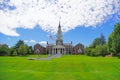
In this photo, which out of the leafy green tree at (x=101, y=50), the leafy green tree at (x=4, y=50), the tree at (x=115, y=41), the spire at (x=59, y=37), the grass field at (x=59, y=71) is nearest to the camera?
the grass field at (x=59, y=71)

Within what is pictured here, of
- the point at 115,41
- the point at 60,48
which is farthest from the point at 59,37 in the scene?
the point at 115,41

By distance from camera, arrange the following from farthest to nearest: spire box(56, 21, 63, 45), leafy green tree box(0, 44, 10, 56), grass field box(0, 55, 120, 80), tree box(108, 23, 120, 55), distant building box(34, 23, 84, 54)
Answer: spire box(56, 21, 63, 45) → distant building box(34, 23, 84, 54) → leafy green tree box(0, 44, 10, 56) → tree box(108, 23, 120, 55) → grass field box(0, 55, 120, 80)

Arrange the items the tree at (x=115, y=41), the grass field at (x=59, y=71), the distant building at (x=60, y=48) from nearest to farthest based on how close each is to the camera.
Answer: the grass field at (x=59, y=71)
the tree at (x=115, y=41)
the distant building at (x=60, y=48)

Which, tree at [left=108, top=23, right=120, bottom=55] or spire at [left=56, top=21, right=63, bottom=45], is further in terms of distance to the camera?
spire at [left=56, top=21, right=63, bottom=45]

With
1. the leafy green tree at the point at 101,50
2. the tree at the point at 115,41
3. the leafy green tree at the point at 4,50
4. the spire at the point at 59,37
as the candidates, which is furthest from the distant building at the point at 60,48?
the tree at the point at 115,41

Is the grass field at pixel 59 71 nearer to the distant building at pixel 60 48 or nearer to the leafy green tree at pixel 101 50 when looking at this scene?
the leafy green tree at pixel 101 50

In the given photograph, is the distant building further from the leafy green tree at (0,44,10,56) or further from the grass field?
the grass field

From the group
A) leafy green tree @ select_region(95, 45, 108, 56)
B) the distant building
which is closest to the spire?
the distant building

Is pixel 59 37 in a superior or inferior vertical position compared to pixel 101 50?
superior

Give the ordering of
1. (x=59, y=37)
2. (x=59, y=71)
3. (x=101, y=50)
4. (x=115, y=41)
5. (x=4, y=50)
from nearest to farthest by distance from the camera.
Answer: (x=59, y=71) < (x=115, y=41) < (x=101, y=50) < (x=4, y=50) < (x=59, y=37)

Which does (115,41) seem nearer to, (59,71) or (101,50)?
(101,50)

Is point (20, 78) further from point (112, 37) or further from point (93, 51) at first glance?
point (93, 51)

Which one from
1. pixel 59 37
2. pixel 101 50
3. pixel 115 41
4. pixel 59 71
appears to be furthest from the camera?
pixel 59 37

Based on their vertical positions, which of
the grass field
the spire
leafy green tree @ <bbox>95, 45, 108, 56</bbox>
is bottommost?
the grass field
